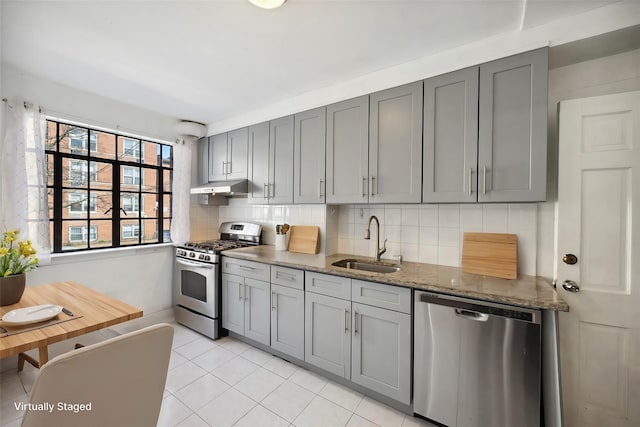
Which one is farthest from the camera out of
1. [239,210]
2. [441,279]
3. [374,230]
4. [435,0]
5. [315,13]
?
[239,210]

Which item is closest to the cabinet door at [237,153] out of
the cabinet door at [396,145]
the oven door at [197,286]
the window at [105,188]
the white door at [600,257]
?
the window at [105,188]

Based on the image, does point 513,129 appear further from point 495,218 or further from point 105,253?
point 105,253

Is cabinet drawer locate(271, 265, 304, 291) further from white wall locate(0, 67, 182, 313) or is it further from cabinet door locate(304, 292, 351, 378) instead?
white wall locate(0, 67, 182, 313)

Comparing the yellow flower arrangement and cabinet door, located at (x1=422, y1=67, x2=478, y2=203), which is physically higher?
cabinet door, located at (x1=422, y1=67, x2=478, y2=203)

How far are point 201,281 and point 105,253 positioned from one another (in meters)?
1.03

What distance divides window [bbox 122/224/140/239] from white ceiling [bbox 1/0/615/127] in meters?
1.50

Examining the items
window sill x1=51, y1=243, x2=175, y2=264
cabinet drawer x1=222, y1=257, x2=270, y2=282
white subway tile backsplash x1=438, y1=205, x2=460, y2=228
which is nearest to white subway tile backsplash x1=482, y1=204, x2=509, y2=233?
white subway tile backsplash x1=438, y1=205, x2=460, y2=228

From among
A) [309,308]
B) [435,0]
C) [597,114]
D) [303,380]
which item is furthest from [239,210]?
[597,114]

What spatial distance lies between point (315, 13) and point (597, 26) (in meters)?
1.61

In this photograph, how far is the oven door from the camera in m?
2.79

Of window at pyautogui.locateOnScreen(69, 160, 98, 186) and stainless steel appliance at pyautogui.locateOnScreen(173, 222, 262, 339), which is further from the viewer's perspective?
stainless steel appliance at pyautogui.locateOnScreen(173, 222, 262, 339)

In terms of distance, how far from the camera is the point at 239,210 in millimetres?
3643

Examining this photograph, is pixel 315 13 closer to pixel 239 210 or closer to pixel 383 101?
pixel 383 101

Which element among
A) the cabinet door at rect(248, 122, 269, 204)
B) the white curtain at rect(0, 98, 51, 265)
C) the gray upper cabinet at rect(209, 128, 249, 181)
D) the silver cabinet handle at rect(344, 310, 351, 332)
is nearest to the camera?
the silver cabinet handle at rect(344, 310, 351, 332)
